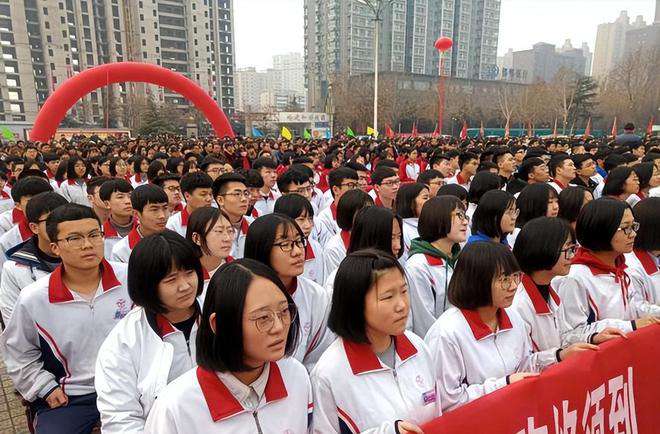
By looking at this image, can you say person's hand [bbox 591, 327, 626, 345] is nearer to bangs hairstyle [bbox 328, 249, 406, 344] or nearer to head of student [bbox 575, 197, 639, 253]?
head of student [bbox 575, 197, 639, 253]

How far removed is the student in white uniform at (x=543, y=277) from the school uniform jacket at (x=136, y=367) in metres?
1.73

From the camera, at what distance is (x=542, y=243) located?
7.78 ft

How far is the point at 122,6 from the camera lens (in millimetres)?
64125

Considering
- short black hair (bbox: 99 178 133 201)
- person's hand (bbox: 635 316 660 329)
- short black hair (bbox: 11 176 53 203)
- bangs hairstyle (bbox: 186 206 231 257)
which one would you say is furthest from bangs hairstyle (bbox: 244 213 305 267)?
short black hair (bbox: 11 176 53 203)

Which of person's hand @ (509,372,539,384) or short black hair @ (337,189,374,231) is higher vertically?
short black hair @ (337,189,374,231)

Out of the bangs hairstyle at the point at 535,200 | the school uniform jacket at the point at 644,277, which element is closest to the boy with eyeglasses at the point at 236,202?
the bangs hairstyle at the point at 535,200

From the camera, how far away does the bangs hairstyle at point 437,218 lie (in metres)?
3.02

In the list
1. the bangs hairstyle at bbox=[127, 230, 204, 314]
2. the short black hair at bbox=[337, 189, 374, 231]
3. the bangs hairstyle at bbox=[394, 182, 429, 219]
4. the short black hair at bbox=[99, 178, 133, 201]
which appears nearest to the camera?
the bangs hairstyle at bbox=[127, 230, 204, 314]

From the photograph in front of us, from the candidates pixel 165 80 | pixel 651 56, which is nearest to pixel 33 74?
pixel 165 80

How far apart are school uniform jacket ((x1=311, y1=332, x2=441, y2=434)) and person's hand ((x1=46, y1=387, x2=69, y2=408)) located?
143 centimetres

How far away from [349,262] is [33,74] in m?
68.7

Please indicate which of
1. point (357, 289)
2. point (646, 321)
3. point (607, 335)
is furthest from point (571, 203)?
point (357, 289)

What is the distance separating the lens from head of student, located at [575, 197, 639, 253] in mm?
2590

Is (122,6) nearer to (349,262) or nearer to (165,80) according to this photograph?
(165,80)
